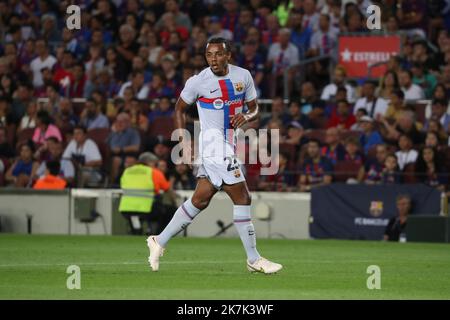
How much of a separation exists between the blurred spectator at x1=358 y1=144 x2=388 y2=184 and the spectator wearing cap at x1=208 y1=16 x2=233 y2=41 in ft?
18.3

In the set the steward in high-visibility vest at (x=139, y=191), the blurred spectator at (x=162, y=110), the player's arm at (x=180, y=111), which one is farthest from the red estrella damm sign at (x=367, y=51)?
the player's arm at (x=180, y=111)

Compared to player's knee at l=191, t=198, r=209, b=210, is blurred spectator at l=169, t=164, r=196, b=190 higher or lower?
→ lower

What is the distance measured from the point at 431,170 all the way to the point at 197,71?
5.96 meters

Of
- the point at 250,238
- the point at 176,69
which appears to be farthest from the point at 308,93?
the point at 250,238

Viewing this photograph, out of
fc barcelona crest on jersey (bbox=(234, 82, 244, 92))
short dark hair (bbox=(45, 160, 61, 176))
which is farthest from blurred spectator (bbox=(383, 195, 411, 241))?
fc barcelona crest on jersey (bbox=(234, 82, 244, 92))

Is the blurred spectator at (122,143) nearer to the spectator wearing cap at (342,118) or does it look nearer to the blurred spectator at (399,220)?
the spectator wearing cap at (342,118)

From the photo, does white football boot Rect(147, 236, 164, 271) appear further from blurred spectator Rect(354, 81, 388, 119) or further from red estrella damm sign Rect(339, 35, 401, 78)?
red estrella damm sign Rect(339, 35, 401, 78)

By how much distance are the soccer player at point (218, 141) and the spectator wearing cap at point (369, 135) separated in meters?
9.65

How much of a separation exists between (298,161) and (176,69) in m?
→ 4.57

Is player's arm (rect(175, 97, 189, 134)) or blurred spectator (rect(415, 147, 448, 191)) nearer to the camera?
player's arm (rect(175, 97, 189, 134))

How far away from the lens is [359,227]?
21.4 m

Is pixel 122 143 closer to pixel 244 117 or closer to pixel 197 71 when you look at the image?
pixel 197 71

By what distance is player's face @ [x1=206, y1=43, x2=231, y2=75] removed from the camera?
12.8 m

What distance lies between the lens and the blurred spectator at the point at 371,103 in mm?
23188
